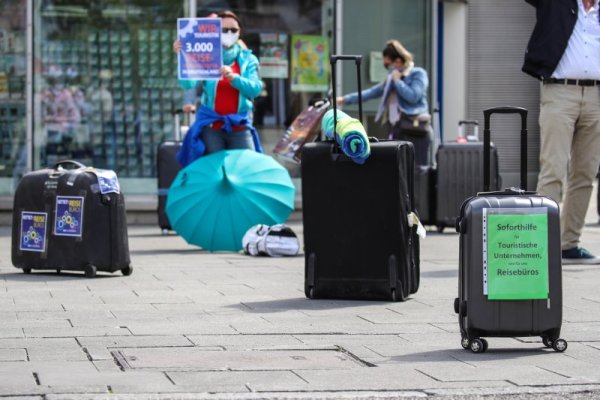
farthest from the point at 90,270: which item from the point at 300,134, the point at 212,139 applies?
the point at 300,134

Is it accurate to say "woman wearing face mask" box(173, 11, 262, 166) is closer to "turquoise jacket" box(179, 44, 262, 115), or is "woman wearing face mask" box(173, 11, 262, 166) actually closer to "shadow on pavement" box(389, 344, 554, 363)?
"turquoise jacket" box(179, 44, 262, 115)

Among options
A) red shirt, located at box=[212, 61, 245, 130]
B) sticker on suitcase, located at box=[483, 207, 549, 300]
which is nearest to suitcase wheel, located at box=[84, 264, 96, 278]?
red shirt, located at box=[212, 61, 245, 130]

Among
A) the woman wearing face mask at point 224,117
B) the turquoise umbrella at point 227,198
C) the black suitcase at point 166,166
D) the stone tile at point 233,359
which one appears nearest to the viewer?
the stone tile at point 233,359

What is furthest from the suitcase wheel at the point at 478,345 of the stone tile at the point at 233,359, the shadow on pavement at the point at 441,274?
the shadow on pavement at the point at 441,274

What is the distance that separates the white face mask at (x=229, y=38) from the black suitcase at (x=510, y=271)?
6.33 m

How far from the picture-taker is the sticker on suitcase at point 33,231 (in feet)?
30.3

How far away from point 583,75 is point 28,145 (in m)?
7.94

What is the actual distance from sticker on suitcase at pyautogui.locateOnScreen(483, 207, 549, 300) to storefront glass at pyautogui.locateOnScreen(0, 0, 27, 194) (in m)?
10.8

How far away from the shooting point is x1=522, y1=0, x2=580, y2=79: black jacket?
9.55 m

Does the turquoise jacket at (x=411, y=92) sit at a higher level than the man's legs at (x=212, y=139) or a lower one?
higher

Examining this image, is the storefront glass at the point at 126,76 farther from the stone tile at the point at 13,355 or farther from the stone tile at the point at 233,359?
the stone tile at the point at 233,359

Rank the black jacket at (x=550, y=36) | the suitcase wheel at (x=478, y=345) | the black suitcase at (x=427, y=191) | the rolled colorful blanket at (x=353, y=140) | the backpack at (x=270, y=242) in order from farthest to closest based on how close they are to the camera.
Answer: the black suitcase at (x=427, y=191) → the backpack at (x=270, y=242) → the black jacket at (x=550, y=36) → the rolled colorful blanket at (x=353, y=140) → the suitcase wheel at (x=478, y=345)

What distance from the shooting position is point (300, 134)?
11.9 m

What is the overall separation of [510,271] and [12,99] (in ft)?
36.0
